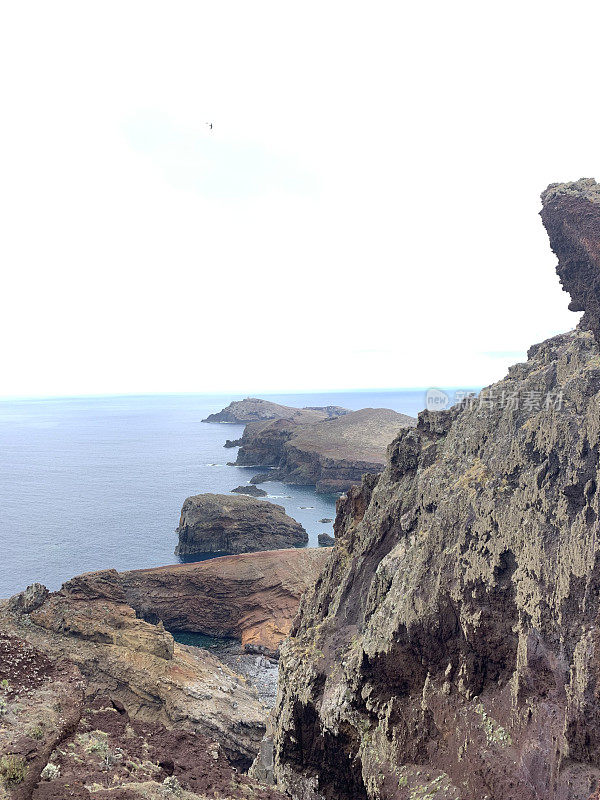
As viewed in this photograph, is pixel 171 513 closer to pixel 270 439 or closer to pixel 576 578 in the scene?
pixel 270 439

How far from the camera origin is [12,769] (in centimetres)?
1672

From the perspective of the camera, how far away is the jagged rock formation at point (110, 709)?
17469 mm

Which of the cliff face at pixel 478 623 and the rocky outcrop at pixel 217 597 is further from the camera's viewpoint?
the rocky outcrop at pixel 217 597

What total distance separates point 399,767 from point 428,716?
7.17 ft

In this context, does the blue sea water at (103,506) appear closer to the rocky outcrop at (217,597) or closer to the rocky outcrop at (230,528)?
the rocky outcrop at (230,528)

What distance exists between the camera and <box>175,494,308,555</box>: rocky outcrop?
80188 millimetres

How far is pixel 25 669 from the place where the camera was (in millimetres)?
26766

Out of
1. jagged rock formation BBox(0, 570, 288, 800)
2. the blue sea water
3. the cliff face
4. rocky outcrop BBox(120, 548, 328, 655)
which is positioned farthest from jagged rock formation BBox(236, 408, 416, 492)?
the cliff face

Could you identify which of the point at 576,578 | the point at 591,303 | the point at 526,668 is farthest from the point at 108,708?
the point at 591,303

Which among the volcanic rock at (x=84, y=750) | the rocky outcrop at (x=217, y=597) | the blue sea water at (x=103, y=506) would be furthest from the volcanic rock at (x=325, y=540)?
the volcanic rock at (x=84, y=750)

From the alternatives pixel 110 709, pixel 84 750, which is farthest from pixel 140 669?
pixel 84 750

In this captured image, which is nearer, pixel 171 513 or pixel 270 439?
pixel 171 513

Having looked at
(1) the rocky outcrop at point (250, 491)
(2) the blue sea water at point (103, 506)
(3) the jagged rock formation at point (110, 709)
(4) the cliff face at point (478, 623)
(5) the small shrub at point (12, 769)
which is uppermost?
(4) the cliff face at point (478, 623)

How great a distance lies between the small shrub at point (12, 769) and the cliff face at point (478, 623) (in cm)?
1127
